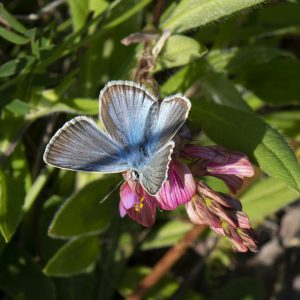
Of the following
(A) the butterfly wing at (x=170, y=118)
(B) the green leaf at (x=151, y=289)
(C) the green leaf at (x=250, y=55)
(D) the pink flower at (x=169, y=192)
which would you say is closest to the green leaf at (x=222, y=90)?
(C) the green leaf at (x=250, y=55)

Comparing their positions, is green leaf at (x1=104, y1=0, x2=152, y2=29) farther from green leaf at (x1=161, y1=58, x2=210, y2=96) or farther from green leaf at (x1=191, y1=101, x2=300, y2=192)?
green leaf at (x1=191, y1=101, x2=300, y2=192)

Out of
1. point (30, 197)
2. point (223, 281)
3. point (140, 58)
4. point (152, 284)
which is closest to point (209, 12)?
point (140, 58)

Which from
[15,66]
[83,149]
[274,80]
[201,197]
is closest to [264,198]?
[274,80]

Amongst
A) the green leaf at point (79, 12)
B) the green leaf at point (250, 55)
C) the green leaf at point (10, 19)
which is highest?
the green leaf at point (10, 19)

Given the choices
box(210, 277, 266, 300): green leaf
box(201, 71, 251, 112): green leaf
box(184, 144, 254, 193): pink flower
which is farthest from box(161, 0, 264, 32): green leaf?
box(210, 277, 266, 300): green leaf

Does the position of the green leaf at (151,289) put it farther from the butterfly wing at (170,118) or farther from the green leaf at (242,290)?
the butterfly wing at (170,118)

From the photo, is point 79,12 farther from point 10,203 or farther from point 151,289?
point 151,289
